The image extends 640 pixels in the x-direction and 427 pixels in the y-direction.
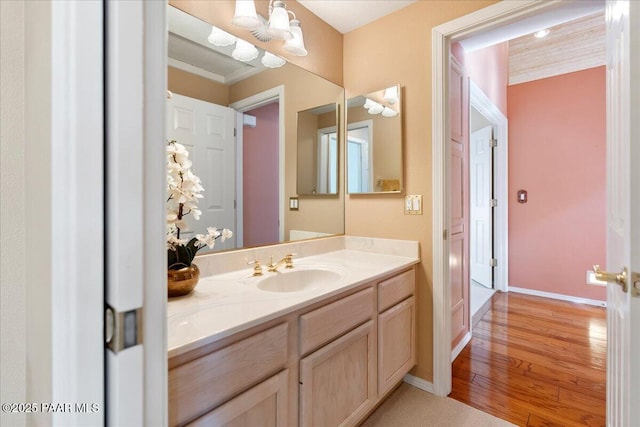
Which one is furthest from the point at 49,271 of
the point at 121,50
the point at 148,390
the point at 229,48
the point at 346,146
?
the point at 346,146

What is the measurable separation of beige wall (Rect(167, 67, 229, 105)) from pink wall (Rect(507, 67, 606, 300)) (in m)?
3.65

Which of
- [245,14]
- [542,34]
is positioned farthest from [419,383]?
[542,34]

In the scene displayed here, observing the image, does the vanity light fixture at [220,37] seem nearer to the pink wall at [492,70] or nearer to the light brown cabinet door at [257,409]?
the light brown cabinet door at [257,409]

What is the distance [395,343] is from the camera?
1.67m

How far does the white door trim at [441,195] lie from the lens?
177 centimetres

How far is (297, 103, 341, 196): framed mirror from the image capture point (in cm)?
206

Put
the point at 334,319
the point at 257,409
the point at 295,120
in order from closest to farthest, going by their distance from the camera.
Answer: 1. the point at 257,409
2. the point at 334,319
3. the point at 295,120

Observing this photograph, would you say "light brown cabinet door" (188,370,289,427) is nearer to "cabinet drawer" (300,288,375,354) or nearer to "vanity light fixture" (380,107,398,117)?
"cabinet drawer" (300,288,375,354)

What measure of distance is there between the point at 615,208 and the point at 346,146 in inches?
60.0

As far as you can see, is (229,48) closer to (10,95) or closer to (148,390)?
(10,95)

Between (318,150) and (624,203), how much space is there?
1.62 metres

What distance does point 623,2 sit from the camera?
0.85m

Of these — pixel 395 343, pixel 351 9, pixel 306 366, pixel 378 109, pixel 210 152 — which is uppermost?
pixel 351 9

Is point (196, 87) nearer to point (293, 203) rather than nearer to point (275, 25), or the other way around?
point (275, 25)
